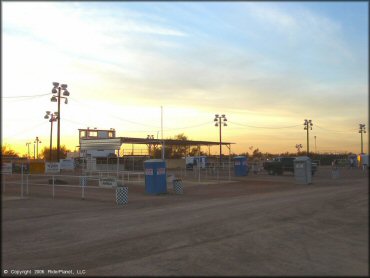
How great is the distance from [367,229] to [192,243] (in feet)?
19.6

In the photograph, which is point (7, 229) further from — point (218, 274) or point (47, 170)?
point (47, 170)

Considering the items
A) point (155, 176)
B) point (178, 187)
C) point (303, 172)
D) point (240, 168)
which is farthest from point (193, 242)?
point (240, 168)

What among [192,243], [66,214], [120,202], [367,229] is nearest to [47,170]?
[120,202]

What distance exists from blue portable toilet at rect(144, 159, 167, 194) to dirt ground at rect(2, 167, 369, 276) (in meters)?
8.17

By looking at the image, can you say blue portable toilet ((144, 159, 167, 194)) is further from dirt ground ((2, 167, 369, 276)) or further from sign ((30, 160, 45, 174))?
sign ((30, 160, 45, 174))

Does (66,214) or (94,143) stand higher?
(94,143)

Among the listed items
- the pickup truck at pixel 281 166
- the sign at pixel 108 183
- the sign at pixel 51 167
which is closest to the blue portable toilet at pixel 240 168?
the pickup truck at pixel 281 166

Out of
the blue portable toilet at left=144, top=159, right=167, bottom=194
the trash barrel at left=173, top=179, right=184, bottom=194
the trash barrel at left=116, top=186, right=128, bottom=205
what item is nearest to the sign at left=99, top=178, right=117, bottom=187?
the blue portable toilet at left=144, top=159, right=167, bottom=194

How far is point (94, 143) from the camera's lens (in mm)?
39781

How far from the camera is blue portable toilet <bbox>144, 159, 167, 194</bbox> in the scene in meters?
24.0

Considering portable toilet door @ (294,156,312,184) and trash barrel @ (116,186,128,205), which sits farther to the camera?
portable toilet door @ (294,156,312,184)

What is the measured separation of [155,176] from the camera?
24031 mm

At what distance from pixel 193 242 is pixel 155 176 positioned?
584 inches

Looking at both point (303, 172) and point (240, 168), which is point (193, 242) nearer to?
point (303, 172)
